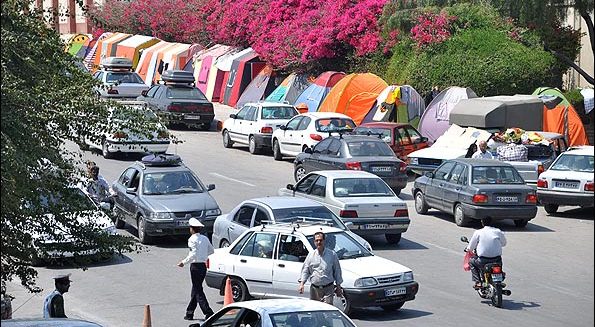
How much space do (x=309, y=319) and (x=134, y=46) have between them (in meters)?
45.7

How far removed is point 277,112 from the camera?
35.9 m

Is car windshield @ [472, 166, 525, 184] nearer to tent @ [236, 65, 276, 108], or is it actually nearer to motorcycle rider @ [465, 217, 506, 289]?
motorcycle rider @ [465, 217, 506, 289]

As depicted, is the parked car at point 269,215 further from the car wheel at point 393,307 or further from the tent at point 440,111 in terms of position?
the tent at point 440,111

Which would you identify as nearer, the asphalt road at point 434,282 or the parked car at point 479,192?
the asphalt road at point 434,282

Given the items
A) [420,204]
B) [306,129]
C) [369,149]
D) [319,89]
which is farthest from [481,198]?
[319,89]

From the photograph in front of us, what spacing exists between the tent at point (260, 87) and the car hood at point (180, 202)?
2077cm

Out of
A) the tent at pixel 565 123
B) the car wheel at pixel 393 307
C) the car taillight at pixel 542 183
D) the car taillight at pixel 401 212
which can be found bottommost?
the car wheel at pixel 393 307

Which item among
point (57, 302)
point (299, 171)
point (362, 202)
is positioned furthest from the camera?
point (299, 171)

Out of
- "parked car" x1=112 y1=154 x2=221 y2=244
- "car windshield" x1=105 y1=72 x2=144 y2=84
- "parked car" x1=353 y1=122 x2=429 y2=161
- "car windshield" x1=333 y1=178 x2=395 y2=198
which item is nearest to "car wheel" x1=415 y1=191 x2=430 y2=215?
"car windshield" x1=333 y1=178 x2=395 y2=198

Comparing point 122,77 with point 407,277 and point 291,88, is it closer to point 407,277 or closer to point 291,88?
point 291,88

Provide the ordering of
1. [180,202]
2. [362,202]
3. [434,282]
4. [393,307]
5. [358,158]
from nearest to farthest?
[393,307] → [434,282] → [362,202] → [180,202] → [358,158]

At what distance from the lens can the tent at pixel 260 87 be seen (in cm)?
4412

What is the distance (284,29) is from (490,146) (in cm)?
1598

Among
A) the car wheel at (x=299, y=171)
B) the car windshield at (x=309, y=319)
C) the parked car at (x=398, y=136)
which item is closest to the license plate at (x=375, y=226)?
the car wheel at (x=299, y=171)
